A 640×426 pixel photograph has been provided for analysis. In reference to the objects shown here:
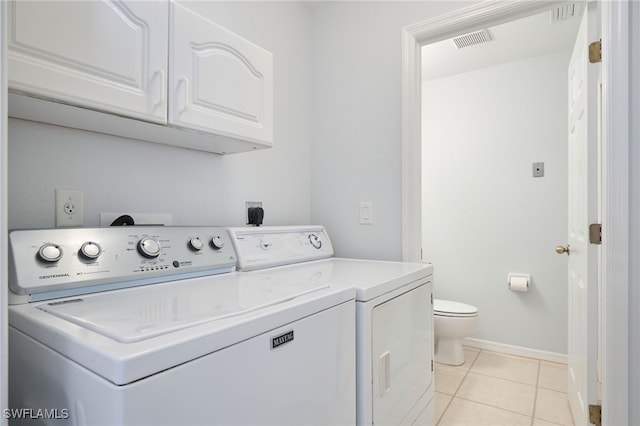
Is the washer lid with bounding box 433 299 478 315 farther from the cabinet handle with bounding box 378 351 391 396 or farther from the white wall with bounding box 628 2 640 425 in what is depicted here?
the cabinet handle with bounding box 378 351 391 396

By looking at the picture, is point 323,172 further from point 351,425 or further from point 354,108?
point 351,425

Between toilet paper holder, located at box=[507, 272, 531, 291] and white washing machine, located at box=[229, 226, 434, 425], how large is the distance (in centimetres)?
168

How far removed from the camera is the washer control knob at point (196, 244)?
51.6 inches

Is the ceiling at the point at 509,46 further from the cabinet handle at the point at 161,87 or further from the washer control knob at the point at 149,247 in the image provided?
the washer control knob at the point at 149,247

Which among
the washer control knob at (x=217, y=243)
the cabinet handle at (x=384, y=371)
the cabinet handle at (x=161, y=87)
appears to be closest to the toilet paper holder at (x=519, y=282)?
the cabinet handle at (x=384, y=371)

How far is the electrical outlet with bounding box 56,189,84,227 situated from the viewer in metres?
1.19

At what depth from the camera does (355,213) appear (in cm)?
216

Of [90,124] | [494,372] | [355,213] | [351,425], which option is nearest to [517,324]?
[494,372]

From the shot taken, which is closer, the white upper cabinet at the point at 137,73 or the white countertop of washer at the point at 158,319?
the white countertop of washer at the point at 158,319

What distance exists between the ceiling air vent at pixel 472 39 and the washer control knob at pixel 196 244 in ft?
7.84

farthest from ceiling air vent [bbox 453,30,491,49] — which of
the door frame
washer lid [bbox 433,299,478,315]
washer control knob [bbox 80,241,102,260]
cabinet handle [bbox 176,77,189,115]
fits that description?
washer control knob [bbox 80,241,102,260]

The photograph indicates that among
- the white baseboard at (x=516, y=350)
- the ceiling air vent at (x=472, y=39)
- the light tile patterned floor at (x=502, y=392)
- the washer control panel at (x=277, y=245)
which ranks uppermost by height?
the ceiling air vent at (x=472, y=39)

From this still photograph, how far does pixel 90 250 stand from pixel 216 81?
73 centimetres

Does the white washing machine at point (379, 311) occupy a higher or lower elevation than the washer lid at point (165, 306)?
lower
